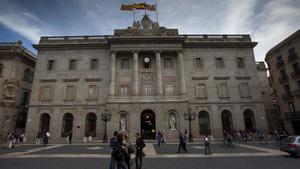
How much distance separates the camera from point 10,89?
2875cm

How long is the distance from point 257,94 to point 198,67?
435 inches

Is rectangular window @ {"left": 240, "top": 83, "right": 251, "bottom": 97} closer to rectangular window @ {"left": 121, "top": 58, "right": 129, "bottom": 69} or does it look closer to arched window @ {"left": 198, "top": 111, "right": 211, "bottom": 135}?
arched window @ {"left": 198, "top": 111, "right": 211, "bottom": 135}

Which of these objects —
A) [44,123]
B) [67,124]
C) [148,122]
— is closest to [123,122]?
[148,122]

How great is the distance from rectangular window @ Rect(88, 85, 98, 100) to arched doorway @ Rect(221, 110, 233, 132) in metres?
21.9

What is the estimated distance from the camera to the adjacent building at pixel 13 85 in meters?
28.1

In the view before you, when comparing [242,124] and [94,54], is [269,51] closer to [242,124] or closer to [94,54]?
[242,124]

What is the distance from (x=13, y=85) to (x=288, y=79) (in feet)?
162

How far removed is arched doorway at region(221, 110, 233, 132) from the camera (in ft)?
90.4

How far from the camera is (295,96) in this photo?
28250 mm

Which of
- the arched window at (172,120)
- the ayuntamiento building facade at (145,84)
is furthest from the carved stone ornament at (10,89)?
the arched window at (172,120)

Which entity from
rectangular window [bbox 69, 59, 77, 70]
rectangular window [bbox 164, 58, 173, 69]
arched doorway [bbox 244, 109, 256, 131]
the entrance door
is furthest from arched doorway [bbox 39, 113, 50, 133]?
the entrance door

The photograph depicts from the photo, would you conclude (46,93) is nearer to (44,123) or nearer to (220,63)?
(44,123)

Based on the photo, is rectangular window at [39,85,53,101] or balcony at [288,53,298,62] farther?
balcony at [288,53,298,62]

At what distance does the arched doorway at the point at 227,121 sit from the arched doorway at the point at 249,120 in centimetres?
279
